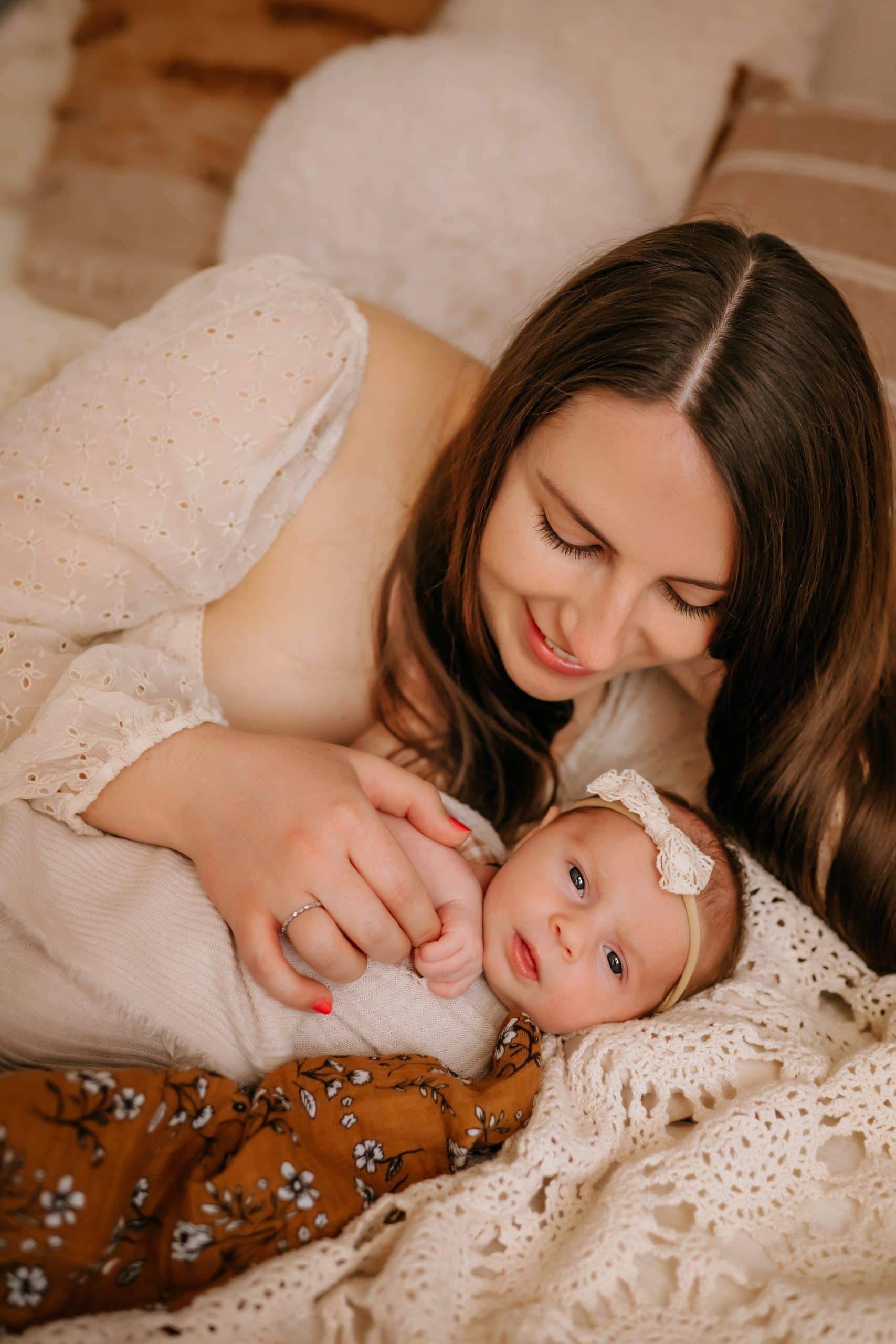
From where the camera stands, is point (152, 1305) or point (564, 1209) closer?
point (152, 1305)

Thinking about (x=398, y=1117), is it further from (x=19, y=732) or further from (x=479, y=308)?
(x=479, y=308)

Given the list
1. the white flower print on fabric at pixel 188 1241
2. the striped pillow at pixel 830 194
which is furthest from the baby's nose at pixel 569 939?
the striped pillow at pixel 830 194

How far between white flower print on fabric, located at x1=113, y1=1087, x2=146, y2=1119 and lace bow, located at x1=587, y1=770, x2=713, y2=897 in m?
0.66

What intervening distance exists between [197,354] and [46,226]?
1184 mm

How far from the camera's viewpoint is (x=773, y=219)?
1703 mm

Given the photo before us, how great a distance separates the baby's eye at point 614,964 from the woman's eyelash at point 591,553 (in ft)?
1.42

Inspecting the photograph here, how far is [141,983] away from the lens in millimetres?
1063

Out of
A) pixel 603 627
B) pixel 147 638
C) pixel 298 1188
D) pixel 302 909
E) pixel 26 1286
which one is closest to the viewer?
pixel 26 1286

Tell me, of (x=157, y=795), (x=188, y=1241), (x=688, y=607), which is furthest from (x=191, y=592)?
(x=188, y=1241)

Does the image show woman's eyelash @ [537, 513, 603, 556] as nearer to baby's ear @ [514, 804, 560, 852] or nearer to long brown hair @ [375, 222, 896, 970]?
long brown hair @ [375, 222, 896, 970]

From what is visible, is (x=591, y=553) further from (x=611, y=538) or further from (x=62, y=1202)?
(x=62, y=1202)

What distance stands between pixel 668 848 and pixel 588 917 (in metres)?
0.13

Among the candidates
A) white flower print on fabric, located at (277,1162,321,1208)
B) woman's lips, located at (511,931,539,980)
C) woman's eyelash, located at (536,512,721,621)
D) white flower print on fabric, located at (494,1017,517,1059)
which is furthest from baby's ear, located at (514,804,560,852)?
white flower print on fabric, located at (277,1162,321,1208)

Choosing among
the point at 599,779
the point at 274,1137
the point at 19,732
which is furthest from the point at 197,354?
the point at 274,1137
